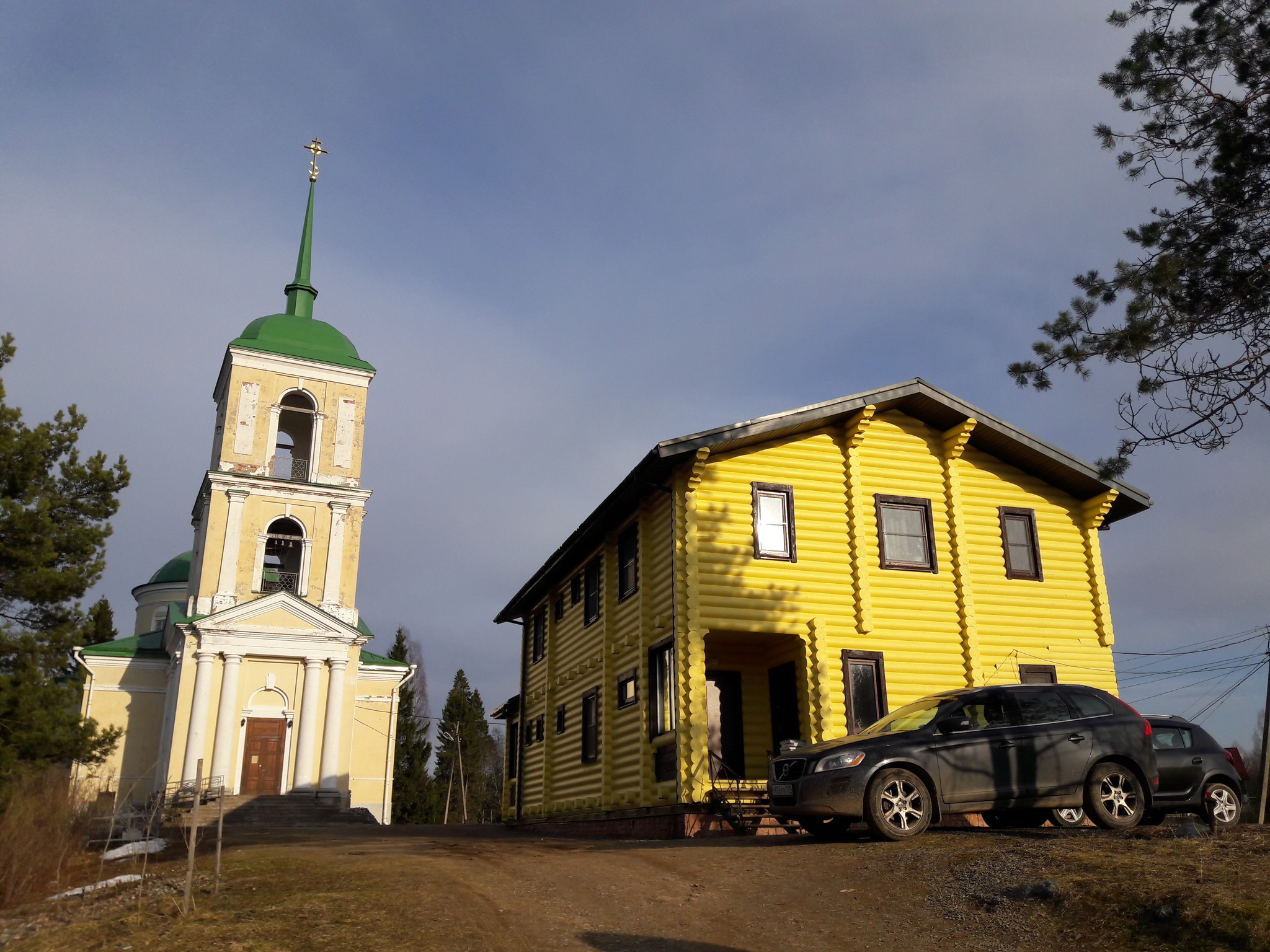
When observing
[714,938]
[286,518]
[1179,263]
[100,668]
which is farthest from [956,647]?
[100,668]

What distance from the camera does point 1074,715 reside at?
12.8 meters

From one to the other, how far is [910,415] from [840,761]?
989 centimetres

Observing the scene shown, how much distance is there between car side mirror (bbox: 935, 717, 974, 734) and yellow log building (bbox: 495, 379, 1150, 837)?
5.15 meters

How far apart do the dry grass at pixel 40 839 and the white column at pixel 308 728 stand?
17439 millimetres

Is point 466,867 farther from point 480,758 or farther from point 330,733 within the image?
point 480,758

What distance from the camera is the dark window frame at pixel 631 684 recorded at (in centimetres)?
1914

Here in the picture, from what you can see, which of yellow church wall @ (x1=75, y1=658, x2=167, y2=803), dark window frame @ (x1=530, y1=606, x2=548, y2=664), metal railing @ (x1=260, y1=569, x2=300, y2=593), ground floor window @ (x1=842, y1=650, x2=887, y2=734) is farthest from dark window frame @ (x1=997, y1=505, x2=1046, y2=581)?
yellow church wall @ (x1=75, y1=658, x2=167, y2=803)

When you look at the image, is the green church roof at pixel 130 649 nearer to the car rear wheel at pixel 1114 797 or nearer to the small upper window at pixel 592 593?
the small upper window at pixel 592 593

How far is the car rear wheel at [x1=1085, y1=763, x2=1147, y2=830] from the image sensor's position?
12328 millimetres

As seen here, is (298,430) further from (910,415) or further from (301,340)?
(910,415)

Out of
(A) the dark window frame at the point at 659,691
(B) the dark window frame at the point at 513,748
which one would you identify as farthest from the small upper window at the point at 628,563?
(B) the dark window frame at the point at 513,748

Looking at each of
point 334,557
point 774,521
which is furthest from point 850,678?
point 334,557

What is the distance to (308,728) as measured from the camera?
3528 cm

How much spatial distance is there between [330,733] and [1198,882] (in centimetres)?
3204
